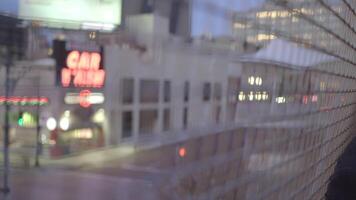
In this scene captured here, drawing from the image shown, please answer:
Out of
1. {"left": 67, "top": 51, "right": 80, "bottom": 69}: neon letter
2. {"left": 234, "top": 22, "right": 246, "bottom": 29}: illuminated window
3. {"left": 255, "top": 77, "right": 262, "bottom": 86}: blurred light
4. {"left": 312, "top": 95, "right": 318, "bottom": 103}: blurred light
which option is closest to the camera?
{"left": 67, "top": 51, "right": 80, "bottom": 69}: neon letter

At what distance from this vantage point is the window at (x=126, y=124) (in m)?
1.39

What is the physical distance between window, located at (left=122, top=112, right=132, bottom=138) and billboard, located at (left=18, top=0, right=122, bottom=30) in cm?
24

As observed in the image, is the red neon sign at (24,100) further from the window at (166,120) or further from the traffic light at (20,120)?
the window at (166,120)

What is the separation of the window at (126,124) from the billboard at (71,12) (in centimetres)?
24

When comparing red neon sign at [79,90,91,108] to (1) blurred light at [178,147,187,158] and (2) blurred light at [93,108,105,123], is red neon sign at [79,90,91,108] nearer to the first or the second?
(2) blurred light at [93,108,105,123]

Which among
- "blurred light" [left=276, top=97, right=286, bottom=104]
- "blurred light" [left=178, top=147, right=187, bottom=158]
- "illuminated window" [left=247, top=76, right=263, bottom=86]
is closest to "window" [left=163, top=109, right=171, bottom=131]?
"blurred light" [left=178, top=147, right=187, bottom=158]

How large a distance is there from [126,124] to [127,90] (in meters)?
0.09

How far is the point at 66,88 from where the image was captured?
122cm

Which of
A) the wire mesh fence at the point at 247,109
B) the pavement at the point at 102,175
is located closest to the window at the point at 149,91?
the wire mesh fence at the point at 247,109

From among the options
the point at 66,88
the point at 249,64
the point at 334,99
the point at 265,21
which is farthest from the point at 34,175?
the point at 334,99

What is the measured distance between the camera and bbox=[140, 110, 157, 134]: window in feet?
4.68

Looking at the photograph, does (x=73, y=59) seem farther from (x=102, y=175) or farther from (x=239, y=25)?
(x=239, y=25)

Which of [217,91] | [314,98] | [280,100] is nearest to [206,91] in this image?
[217,91]

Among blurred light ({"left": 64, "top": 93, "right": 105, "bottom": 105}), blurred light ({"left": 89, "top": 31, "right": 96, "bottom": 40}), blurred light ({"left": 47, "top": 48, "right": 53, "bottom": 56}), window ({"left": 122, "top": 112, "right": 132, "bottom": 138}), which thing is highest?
blurred light ({"left": 89, "top": 31, "right": 96, "bottom": 40})
